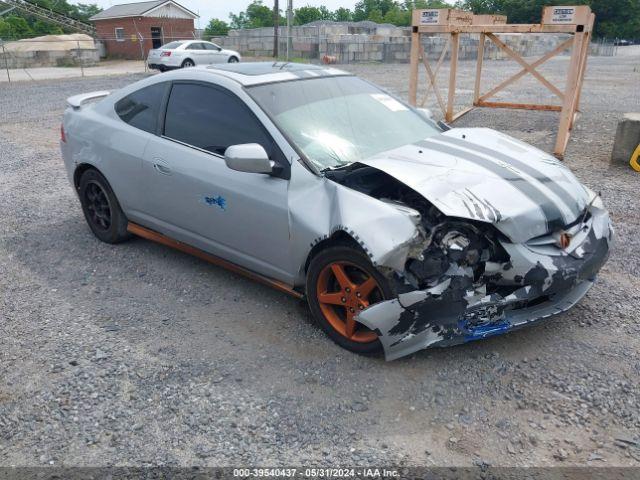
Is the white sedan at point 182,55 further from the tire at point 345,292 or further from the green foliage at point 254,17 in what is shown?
the green foliage at point 254,17

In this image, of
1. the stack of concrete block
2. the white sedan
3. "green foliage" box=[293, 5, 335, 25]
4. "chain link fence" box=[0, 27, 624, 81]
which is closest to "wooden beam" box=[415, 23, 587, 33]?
the white sedan

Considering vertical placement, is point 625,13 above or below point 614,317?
above

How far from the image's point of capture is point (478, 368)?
312cm

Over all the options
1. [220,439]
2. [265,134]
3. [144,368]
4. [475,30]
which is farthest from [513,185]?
[475,30]

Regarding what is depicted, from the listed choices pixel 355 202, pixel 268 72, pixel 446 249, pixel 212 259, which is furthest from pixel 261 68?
pixel 446 249

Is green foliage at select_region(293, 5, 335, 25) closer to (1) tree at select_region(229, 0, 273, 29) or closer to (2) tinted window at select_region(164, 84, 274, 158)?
(1) tree at select_region(229, 0, 273, 29)

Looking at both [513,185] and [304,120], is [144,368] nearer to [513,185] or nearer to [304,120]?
[304,120]

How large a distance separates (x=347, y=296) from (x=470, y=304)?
27.5 inches

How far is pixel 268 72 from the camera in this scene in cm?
404

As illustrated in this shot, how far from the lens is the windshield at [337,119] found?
140 inches

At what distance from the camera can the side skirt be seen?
11.8 feet

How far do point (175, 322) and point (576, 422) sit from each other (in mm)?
2499

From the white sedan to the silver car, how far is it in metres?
21.5

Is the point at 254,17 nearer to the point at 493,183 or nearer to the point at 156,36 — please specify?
the point at 156,36
